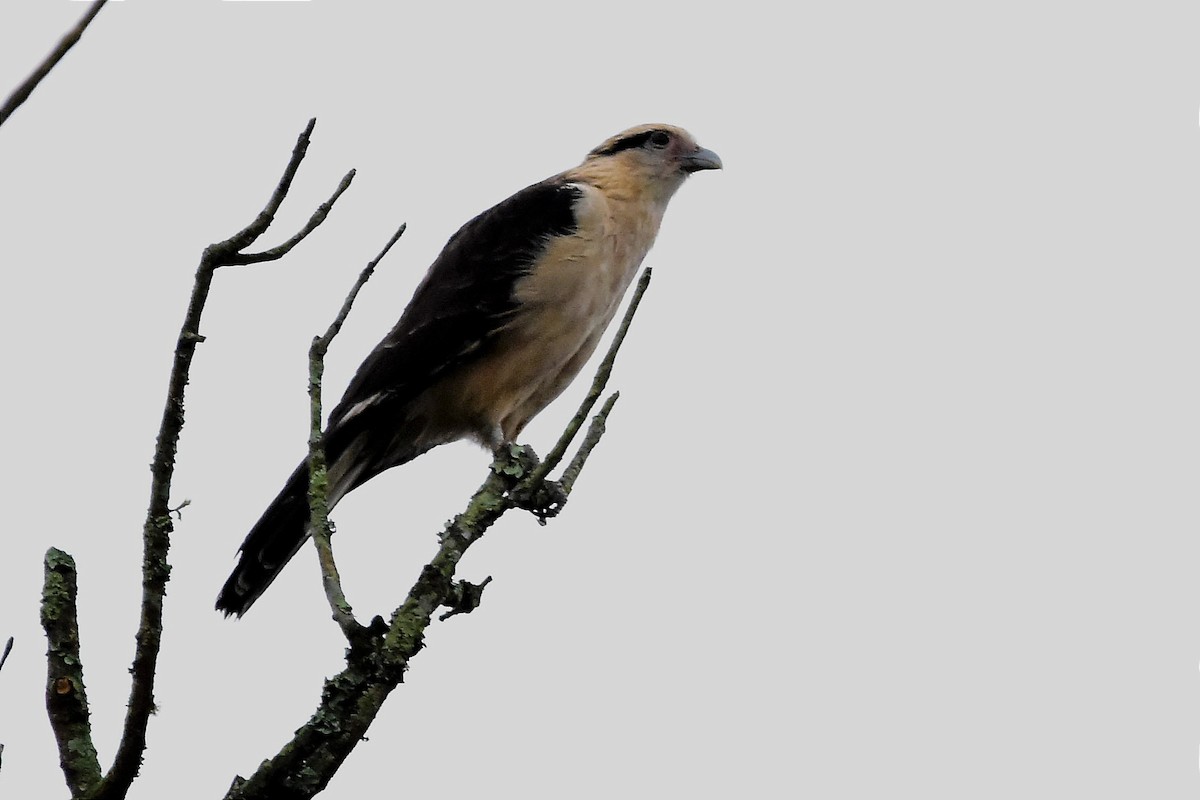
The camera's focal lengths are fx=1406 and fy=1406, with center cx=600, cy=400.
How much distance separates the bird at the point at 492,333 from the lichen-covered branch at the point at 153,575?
102 inches

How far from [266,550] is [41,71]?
3.13 m

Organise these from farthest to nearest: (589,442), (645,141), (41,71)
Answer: (645,141)
(589,442)
(41,71)

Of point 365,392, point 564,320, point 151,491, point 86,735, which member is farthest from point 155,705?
point 564,320

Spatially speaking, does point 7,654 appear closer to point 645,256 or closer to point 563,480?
point 563,480

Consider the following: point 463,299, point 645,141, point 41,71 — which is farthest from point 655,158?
point 41,71

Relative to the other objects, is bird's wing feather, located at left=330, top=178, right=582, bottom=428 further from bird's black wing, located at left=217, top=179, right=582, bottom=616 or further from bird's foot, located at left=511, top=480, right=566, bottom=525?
bird's foot, located at left=511, top=480, right=566, bottom=525

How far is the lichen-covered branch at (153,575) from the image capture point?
276cm

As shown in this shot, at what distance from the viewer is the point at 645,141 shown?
6762 millimetres

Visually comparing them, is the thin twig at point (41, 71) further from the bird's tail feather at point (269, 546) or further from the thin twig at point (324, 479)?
the bird's tail feather at point (269, 546)

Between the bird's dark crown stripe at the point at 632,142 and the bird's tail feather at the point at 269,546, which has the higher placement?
the bird's dark crown stripe at the point at 632,142

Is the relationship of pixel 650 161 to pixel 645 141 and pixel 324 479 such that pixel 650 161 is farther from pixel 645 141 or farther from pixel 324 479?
pixel 324 479

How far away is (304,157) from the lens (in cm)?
259

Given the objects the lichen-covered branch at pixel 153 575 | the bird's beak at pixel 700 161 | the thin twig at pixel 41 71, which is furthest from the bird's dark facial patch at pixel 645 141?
the thin twig at pixel 41 71

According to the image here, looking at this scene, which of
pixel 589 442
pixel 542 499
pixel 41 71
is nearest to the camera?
pixel 41 71
